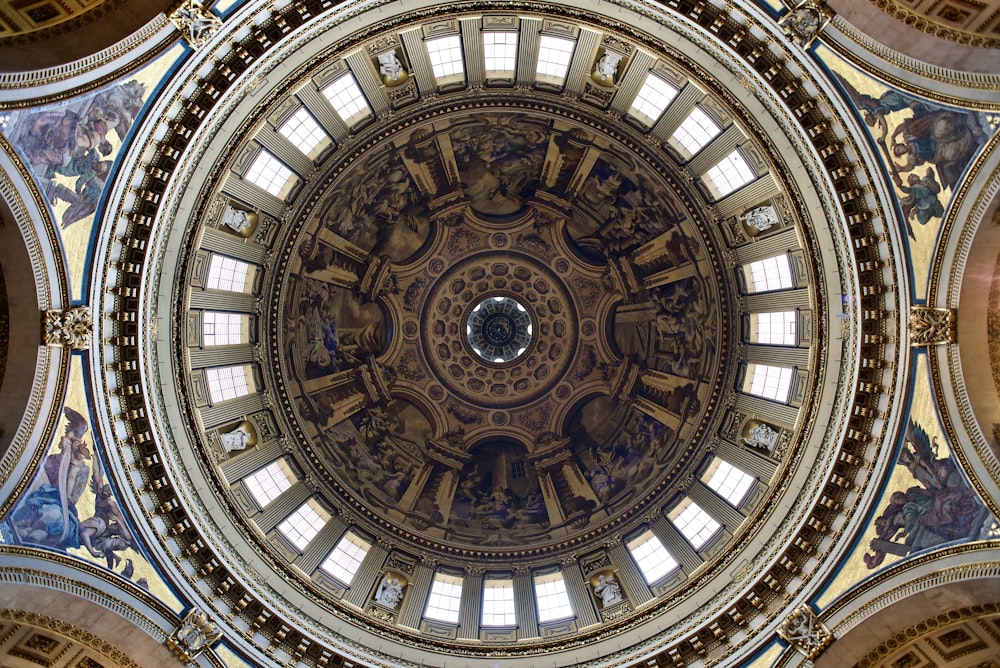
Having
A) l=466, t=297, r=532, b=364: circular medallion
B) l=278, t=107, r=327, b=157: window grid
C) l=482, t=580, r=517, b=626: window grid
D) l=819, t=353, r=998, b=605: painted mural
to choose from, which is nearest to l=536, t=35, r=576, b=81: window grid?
l=278, t=107, r=327, b=157: window grid

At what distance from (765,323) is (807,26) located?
36.3 ft

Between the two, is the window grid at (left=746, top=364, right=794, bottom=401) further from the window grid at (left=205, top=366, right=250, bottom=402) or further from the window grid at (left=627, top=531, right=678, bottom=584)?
the window grid at (left=205, top=366, right=250, bottom=402)

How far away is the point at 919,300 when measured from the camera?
17125 millimetres

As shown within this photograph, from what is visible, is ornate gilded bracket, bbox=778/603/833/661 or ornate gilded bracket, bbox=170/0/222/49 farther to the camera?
ornate gilded bracket, bbox=778/603/833/661

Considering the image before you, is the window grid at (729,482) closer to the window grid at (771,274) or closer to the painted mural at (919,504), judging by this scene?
the painted mural at (919,504)

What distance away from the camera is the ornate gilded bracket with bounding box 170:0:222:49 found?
15.7 meters

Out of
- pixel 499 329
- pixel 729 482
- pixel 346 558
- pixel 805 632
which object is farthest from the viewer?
pixel 499 329

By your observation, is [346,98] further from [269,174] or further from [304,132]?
[269,174]

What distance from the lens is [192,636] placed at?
17.9 metres

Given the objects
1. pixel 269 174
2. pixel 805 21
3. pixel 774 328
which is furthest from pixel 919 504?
pixel 269 174

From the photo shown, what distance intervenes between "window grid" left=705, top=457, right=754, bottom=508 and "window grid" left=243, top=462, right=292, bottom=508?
55.5 ft

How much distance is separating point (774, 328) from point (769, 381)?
203 cm

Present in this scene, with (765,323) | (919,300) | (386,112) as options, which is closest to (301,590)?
(386,112)

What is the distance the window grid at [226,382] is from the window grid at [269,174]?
6906 millimetres
